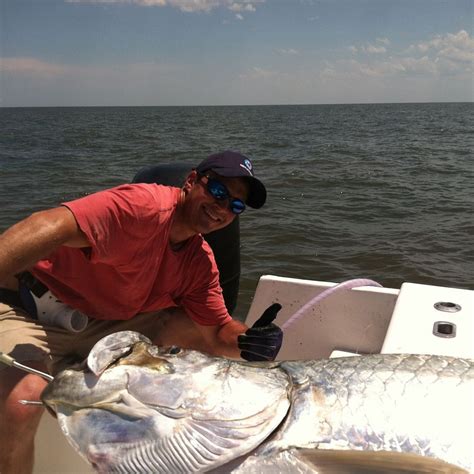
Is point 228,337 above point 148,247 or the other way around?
the other way around

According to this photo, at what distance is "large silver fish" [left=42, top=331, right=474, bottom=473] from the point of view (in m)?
1.77

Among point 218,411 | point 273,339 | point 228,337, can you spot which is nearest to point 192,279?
point 228,337

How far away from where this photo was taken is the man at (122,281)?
8.52ft

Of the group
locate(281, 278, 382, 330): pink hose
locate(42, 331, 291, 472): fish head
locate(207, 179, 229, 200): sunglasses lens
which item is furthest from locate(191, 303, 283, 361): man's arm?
locate(42, 331, 291, 472): fish head

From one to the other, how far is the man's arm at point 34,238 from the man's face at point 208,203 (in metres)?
0.70

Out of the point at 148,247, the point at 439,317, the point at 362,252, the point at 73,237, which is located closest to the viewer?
the point at 73,237

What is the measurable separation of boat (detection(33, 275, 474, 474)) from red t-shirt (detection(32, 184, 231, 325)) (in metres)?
0.75

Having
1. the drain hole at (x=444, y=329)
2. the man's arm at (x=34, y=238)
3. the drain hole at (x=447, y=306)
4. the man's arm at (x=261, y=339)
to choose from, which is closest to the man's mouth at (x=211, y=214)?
the man's arm at (x=261, y=339)

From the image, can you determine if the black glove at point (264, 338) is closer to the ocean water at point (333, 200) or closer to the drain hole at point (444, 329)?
the drain hole at point (444, 329)

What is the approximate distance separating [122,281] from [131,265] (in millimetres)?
131

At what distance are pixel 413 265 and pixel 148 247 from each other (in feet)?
23.6

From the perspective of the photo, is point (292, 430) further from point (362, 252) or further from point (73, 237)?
point (362, 252)

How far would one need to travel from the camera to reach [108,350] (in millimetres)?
1956

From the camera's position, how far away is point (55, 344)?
3.06m
